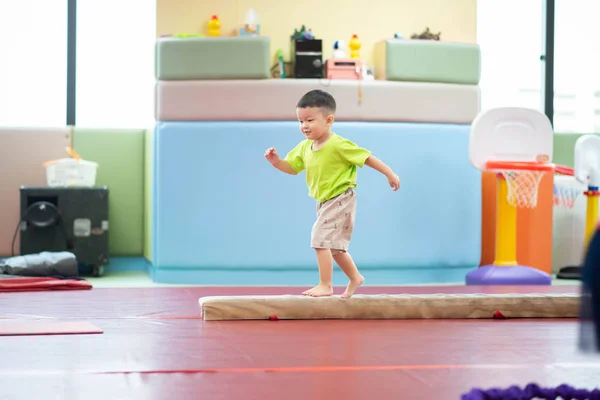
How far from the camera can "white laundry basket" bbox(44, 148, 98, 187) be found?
6.11 meters

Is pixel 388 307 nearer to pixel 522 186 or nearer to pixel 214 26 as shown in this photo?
pixel 522 186

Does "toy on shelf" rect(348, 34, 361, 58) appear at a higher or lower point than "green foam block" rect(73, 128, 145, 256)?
higher

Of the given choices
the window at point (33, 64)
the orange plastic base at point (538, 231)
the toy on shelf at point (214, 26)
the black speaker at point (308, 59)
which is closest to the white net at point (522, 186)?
the orange plastic base at point (538, 231)

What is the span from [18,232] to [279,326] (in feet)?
12.6

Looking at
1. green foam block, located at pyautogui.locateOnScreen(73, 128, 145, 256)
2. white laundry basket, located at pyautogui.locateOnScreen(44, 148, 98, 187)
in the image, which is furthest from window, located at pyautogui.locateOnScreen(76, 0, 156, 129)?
white laundry basket, located at pyautogui.locateOnScreen(44, 148, 98, 187)

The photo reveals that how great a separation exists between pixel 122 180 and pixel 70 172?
1.64 ft

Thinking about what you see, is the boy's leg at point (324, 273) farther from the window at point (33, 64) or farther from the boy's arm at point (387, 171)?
the window at point (33, 64)

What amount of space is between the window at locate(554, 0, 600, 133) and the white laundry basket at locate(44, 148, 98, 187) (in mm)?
4118

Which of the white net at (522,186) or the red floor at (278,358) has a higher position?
the white net at (522,186)

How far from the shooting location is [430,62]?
18.1 feet

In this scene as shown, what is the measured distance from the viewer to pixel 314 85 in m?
5.33

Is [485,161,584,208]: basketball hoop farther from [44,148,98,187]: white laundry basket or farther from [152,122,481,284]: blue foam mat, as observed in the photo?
[44,148,98,187]: white laundry basket

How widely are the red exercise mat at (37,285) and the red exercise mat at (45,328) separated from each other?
1.17m

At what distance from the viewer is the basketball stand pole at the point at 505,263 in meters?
5.12
